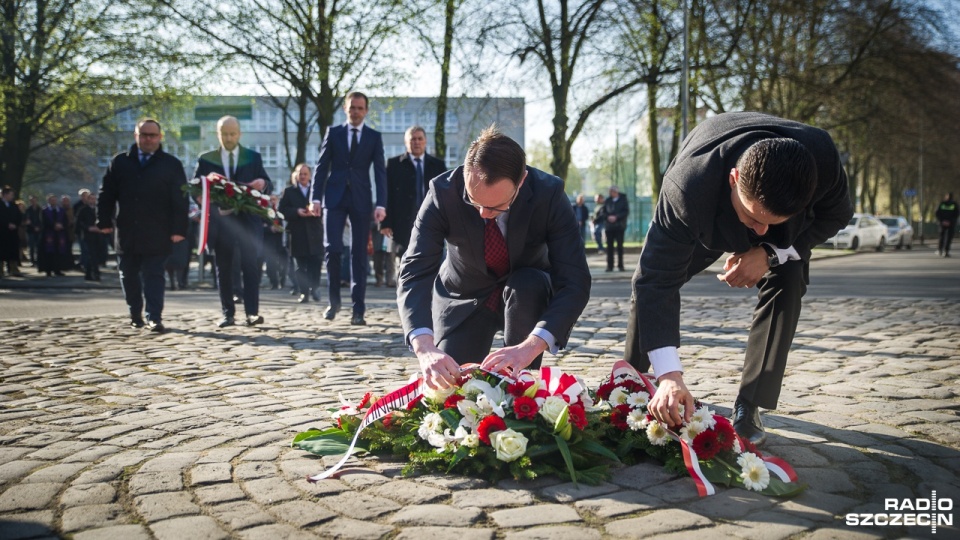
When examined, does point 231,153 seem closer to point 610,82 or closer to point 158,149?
point 158,149

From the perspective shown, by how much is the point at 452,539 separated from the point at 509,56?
67.7 ft

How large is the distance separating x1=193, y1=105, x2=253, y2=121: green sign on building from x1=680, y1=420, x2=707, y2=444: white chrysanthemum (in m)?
20.1

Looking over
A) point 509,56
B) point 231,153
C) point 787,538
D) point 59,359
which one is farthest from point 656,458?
point 509,56

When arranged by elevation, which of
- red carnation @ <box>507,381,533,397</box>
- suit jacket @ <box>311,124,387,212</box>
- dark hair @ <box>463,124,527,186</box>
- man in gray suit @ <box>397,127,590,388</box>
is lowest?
red carnation @ <box>507,381,533,397</box>

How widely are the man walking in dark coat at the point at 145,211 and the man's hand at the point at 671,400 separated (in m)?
6.95

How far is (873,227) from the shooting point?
3669 cm

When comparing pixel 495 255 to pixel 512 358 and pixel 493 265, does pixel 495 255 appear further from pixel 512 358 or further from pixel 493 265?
pixel 512 358

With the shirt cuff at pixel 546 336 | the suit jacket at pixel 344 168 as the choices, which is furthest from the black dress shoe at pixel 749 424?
the suit jacket at pixel 344 168

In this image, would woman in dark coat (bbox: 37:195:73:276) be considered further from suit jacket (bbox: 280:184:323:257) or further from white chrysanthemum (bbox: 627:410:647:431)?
white chrysanthemum (bbox: 627:410:647:431)

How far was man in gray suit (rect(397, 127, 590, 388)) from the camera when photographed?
3.84 meters

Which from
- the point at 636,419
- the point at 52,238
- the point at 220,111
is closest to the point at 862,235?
the point at 220,111

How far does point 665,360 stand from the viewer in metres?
3.51

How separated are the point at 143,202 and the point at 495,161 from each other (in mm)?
6448

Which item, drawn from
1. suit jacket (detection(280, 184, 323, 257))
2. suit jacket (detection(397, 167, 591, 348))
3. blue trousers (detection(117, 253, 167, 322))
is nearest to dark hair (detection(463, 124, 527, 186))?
suit jacket (detection(397, 167, 591, 348))
